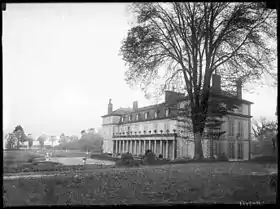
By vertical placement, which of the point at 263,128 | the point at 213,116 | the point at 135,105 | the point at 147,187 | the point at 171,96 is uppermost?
the point at 171,96

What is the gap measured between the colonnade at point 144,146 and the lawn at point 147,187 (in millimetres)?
271

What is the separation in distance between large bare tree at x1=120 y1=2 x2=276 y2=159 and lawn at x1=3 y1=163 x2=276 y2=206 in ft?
1.92

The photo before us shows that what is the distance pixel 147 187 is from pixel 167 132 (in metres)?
1.05

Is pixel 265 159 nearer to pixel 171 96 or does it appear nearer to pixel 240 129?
pixel 240 129

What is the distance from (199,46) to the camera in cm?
455

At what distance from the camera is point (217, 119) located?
14.9 ft

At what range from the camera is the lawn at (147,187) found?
3.69 m

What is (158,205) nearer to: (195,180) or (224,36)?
(195,180)

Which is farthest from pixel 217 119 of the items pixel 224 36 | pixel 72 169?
pixel 72 169

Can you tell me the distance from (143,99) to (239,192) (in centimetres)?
222

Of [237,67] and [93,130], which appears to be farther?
[237,67]

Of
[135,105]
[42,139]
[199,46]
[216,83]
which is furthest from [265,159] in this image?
[42,139]

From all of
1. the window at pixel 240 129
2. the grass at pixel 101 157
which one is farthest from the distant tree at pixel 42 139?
the window at pixel 240 129

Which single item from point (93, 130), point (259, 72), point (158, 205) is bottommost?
point (158, 205)
